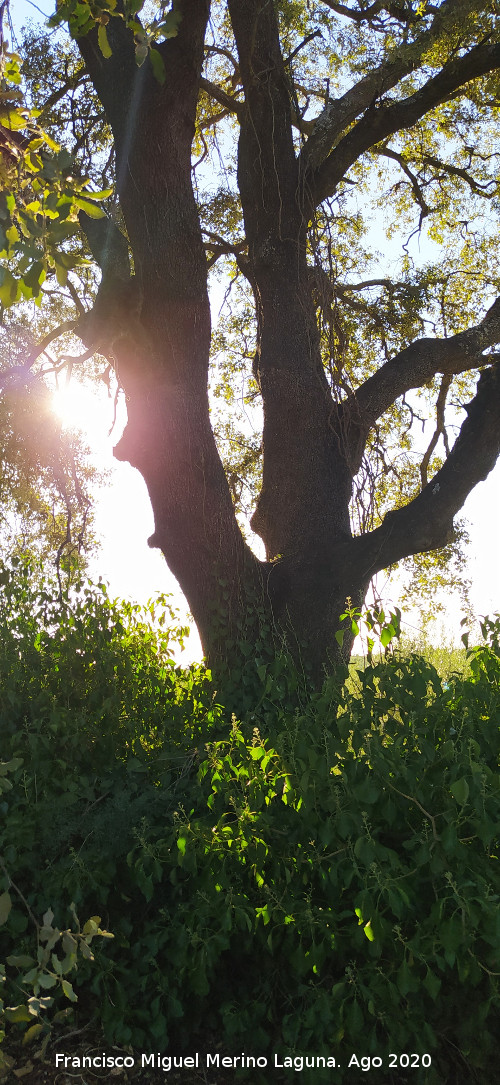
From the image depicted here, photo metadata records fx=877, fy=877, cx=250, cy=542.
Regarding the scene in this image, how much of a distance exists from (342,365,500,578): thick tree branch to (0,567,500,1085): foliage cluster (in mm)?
1833

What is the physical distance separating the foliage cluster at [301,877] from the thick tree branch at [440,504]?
1833 mm

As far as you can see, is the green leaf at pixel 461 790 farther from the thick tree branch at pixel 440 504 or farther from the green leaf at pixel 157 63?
the thick tree branch at pixel 440 504

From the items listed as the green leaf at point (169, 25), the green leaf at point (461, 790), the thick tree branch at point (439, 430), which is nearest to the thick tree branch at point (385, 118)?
the thick tree branch at point (439, 430)

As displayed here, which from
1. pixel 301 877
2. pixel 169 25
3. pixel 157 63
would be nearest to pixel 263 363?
pixel 157 63

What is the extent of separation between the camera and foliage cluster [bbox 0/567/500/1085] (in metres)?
3.21

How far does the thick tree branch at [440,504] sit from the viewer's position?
6.23 meters

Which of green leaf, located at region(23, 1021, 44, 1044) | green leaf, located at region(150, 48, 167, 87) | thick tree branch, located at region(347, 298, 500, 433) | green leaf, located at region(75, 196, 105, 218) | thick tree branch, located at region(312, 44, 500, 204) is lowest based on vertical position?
green leaf, located at region(23, 1021, 44, 1044)

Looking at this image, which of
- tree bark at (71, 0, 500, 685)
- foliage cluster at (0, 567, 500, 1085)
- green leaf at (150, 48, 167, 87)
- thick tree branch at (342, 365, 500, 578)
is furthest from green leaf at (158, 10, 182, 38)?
thick tree branch at (342, 365, 500, 578)

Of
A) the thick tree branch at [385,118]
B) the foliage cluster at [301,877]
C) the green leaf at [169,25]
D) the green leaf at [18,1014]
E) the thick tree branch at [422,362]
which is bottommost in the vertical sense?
the green leaf at [18,1014]

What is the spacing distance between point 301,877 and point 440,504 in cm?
337

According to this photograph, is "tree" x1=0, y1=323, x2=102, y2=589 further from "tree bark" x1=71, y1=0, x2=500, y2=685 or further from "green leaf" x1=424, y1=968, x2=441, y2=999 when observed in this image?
"green leaf" x1=424, y1=968, x2=441, y2=999

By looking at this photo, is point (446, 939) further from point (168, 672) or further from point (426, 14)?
point (426, 14)

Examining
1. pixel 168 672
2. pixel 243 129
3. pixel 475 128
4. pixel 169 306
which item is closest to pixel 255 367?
pixel 169 306

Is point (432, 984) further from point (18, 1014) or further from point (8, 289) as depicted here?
point (8, 289)
